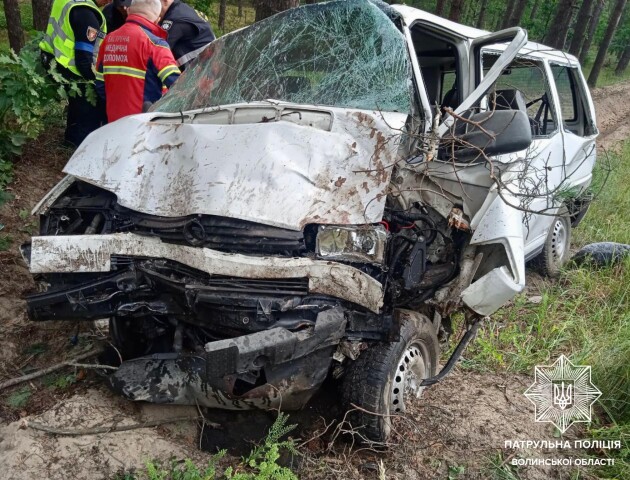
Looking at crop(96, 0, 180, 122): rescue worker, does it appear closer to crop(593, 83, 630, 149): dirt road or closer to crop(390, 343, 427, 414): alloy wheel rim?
crop(390, 343, 427, 414): alloy wheel rim

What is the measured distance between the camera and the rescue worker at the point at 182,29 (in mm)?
5094

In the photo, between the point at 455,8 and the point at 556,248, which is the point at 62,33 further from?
the point at 455,8

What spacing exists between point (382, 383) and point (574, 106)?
13.9ft

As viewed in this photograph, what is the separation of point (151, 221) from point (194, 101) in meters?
1.21

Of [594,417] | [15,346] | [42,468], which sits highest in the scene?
[594,417]

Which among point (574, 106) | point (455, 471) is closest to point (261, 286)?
point (455, 471)

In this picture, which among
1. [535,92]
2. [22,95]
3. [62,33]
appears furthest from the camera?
[62,33]

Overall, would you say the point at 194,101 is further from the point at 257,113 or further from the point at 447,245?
the point at 447,245

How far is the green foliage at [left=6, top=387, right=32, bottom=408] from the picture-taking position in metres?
2.97

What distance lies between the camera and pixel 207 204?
2.57 meters

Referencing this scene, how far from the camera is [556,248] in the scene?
5.34 m

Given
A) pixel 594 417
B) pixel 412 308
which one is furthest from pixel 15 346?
pixel 594 417

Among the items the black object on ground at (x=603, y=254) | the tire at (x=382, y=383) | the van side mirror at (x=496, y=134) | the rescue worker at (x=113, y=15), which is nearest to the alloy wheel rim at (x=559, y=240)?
the black object on ground at (x=603, y=254)

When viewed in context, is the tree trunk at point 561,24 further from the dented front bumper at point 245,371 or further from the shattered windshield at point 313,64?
the dented front bumper at point 245,371
